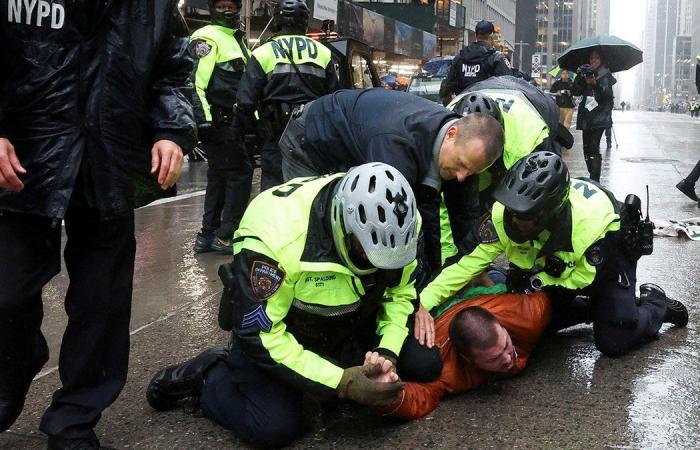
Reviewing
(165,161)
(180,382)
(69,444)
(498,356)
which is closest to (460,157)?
(498,356)

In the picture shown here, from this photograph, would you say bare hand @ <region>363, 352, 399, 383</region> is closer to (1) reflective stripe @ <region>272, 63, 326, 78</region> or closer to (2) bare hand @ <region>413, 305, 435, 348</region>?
(2) bare hand @ <region>413, 305, 435, 348</region>

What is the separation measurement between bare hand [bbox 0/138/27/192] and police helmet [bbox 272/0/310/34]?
3.41m

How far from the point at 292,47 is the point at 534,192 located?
260 centimetres

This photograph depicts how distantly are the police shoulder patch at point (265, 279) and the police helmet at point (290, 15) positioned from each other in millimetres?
3239

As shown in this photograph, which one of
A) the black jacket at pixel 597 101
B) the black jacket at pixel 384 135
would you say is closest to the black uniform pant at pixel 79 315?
the black jacket at pixel 384 135

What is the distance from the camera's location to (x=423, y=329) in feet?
10.7

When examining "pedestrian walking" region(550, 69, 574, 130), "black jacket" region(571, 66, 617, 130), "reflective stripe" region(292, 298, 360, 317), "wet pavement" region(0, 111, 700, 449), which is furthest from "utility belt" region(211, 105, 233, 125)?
"pedestrian walking" region(550, 69, 574, 130)

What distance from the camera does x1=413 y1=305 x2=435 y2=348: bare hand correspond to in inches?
127

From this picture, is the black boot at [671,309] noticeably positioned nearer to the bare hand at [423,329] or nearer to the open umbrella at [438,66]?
the bare hand at [423,329]

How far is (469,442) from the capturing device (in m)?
2.94

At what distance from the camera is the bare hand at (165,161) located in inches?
103

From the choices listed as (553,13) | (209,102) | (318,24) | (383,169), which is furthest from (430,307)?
(553,13)

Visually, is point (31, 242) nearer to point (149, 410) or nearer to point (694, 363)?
point (149, 410)

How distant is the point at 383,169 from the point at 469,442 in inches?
43.6
